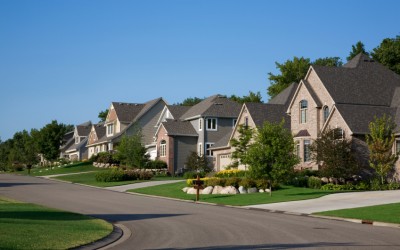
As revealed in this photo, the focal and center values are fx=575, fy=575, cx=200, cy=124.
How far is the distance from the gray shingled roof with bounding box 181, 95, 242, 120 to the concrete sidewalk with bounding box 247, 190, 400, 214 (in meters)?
36.5

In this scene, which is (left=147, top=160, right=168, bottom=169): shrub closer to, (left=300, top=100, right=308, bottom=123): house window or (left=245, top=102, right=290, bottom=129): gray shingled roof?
(left=245, top=102, right=290, bottom=129): gray shingled roof

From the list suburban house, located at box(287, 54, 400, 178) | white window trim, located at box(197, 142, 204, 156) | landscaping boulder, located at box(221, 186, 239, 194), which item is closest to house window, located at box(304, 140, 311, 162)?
suburban house, located at box(287, 54, 400, 178)

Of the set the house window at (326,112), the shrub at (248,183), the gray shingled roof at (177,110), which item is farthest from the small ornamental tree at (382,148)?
the gray shingled roof at (177,110)

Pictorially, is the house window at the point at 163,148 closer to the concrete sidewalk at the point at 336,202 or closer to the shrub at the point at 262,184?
the shrub at the point at 262,184

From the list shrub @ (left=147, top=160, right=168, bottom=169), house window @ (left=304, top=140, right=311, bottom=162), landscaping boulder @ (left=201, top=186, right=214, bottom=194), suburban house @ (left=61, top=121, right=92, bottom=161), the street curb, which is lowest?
the street curb

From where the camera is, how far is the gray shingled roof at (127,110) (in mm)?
87469

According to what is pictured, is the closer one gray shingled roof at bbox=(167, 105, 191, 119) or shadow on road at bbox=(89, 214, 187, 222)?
shadow on road at bbox=(89, 214, 187, 222)

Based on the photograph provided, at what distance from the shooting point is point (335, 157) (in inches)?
1603

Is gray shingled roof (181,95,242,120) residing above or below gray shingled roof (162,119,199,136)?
above

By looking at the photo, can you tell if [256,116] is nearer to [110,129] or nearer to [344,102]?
[344,102]

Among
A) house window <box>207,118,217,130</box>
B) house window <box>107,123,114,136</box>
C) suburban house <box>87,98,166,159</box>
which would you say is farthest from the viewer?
house window <box>107,123,114,136</box>

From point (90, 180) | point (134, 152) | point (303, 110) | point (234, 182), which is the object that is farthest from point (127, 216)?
point (134, 152)

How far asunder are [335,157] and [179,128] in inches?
1266

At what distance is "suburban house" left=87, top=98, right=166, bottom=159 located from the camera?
Answer: 83.8m
